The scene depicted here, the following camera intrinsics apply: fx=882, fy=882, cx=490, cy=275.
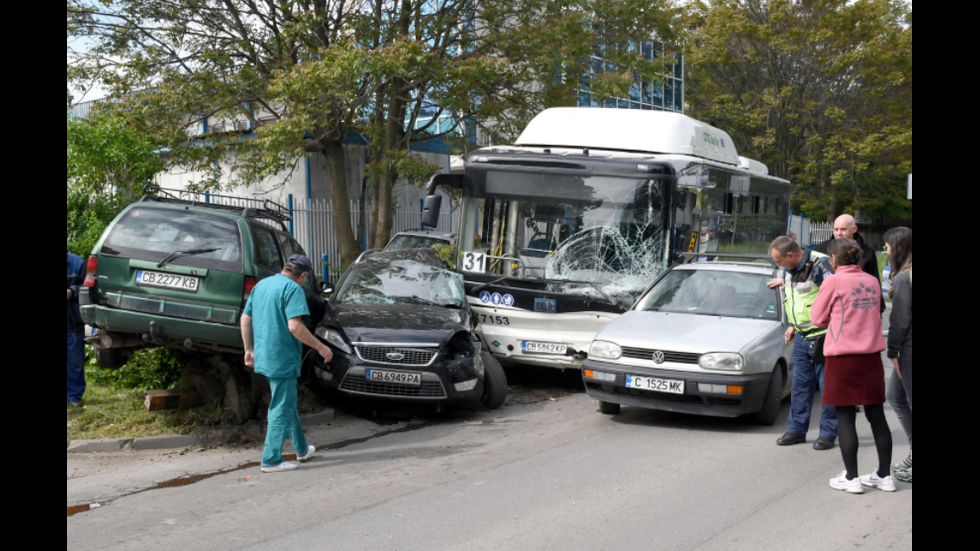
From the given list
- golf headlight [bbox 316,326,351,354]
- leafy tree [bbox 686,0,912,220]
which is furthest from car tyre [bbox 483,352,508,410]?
leafy tree [bbox 686,0,912,220]

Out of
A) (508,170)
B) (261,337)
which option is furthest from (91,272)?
(508,170)

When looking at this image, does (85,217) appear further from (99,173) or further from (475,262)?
(475,262)

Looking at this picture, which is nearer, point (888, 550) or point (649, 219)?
point (888, 550)

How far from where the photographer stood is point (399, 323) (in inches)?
351

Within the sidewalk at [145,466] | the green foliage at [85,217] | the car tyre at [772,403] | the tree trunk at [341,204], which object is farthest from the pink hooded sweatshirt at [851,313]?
the tree trunk at [341,204]

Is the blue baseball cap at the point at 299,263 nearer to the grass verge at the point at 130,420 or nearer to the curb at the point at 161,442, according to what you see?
the curb at the point at 161,442

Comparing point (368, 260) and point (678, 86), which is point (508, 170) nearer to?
point (368, 260)

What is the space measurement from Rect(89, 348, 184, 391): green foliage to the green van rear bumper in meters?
1.30

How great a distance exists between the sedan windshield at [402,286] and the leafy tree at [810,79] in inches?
772

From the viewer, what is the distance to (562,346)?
33.1ft

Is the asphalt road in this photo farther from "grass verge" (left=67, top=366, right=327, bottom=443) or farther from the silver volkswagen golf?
"grass verge" (left=67, top=366, right=327, bottom=443)

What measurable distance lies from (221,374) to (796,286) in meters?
5.18

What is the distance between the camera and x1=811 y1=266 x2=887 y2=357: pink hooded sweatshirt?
595cm

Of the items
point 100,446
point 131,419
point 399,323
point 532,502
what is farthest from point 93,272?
point 532,502
